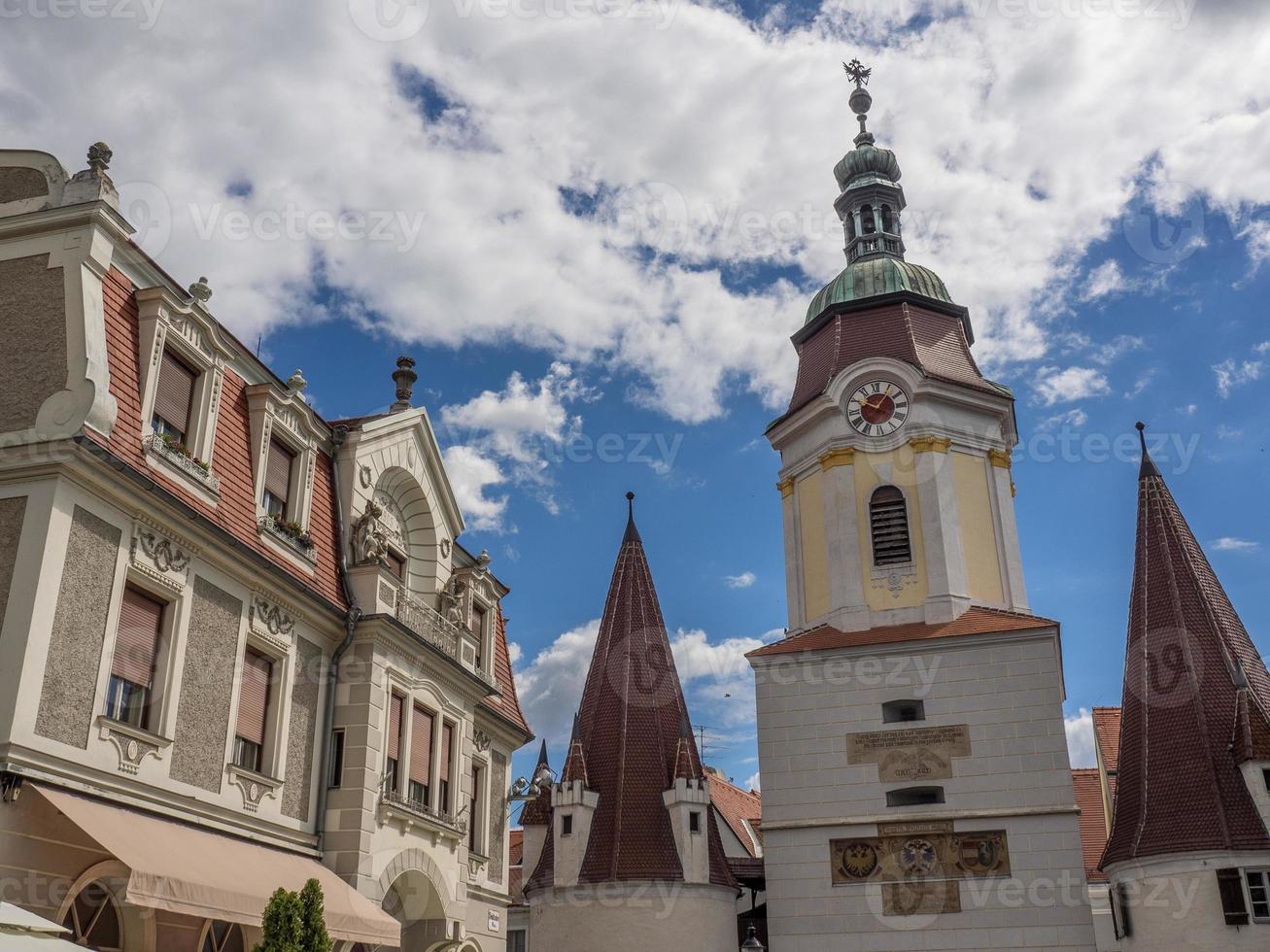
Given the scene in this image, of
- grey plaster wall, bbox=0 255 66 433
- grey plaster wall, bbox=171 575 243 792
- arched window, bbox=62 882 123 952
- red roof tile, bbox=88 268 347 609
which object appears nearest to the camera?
arched window, bbox=62 882 123 952

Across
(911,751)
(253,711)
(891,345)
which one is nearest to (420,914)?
(253,711)

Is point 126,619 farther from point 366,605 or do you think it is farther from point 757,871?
point 757,871

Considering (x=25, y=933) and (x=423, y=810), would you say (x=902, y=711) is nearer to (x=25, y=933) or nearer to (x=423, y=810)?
(x=423, y=810)

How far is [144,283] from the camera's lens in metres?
15.6

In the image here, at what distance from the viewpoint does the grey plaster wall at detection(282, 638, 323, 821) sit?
16.9 metres

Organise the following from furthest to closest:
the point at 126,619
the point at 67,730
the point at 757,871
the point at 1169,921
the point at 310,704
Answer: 1. the point at 757,871
2. the point at 1169,921
3. the point at 310,704
4. the point at 126,619
5. the point at 67,730

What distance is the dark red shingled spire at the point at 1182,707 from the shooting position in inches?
1102

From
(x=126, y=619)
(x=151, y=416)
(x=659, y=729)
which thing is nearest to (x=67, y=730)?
(x=126, y=619)

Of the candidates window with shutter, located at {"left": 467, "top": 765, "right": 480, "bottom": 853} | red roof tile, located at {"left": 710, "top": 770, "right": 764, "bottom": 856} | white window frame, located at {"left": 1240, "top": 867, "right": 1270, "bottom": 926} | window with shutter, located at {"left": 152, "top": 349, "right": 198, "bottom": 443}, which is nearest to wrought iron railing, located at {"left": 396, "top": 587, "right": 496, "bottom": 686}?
window with shutter, located at {"left": 467, "top": 765, "right": 480, "bottom": 853}

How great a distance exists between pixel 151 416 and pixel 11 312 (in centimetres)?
200

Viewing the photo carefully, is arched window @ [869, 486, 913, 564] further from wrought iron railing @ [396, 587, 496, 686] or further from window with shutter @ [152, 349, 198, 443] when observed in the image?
window with shutter @ [152, 349, 198, 443]

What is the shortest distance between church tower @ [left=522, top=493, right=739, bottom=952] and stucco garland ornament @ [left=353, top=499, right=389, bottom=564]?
1570 cm

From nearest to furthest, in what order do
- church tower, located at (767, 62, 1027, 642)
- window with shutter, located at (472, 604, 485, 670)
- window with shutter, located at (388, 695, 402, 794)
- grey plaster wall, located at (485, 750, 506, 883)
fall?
window with shutter, located at (388, 695, 402, 794)
grey plaster wall, located at (485, 750, 506, 883)
window with shutter, located at (472, 604, 485, 670)
church tower, located at (767, 62, 1027, 642)

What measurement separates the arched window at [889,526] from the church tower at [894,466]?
0.04 metres
